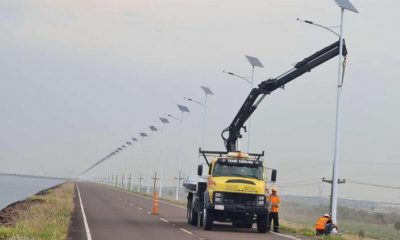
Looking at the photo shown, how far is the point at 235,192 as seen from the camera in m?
25.5

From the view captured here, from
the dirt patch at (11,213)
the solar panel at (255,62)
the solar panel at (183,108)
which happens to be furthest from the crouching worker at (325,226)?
the solar panel at (183,108)

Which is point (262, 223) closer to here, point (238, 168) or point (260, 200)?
point (260, 200)

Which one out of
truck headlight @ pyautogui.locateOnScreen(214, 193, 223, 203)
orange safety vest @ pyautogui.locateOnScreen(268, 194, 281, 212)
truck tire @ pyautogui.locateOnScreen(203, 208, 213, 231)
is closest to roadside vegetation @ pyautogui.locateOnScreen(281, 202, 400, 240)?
orange safety vest @ pyautogui.locateOnScreen(268, 194, 281, 212)

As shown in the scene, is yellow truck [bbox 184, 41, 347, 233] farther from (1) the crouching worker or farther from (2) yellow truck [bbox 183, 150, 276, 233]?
(1) the crouching worker

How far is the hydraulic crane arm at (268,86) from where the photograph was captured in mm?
27422

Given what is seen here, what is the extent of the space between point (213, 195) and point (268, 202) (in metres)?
2.26

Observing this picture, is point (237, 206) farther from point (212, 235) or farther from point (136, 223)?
point (136, 223)

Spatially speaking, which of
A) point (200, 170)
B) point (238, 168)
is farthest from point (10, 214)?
point (238, 168)

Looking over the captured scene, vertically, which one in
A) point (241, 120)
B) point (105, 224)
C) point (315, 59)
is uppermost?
point (315, 59)

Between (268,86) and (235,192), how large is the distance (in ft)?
21.0

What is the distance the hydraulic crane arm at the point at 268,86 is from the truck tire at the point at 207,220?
683 centimetres

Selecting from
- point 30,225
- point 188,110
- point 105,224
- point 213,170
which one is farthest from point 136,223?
point 188,110

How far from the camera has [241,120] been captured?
104ft

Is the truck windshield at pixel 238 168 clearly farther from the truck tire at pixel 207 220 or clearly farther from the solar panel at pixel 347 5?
the solar panel at pixel 347 5
